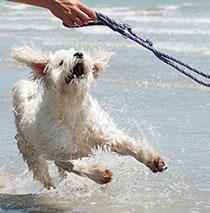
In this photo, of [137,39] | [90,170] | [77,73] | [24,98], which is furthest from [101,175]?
[24,98]

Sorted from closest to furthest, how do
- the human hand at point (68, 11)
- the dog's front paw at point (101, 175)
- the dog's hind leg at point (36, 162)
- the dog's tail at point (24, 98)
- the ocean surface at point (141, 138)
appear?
the human hand at point (68, 11) < the dog's front paw at point (101, 175) < the ocean surface at point (141, 138) < the dog's tail at point (24, 98) < the dog's hind leg at point (36, 162)

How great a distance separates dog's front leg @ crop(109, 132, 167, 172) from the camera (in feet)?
17.2

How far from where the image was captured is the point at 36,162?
19.7 ft

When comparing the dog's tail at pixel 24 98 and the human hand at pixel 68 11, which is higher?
the human hand at pixel 68 11

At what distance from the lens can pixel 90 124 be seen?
539cm

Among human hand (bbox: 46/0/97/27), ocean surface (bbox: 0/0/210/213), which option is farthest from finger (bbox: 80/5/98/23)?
ocean surface (bbox: 0/0/210/213)

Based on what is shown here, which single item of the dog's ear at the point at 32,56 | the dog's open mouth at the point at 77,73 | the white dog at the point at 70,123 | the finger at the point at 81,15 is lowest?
the white dog at the point at 70,123

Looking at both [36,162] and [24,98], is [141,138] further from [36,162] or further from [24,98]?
[24,98]

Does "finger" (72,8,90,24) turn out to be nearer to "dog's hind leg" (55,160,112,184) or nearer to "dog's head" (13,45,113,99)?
"dog's head" (13,45,113,99)

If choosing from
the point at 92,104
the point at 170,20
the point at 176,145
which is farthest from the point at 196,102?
the point at 170,20

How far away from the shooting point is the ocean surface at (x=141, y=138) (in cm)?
546

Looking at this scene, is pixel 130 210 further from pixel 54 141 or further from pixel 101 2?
pixel 101 2

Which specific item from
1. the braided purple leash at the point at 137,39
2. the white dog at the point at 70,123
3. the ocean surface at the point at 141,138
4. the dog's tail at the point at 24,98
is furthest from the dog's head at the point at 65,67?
the ocean surface at the point at 141,138

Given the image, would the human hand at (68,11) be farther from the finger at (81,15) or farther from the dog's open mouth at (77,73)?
the dog's open mouth at (77,73)
